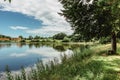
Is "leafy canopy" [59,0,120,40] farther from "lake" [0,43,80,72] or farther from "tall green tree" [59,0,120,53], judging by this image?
"lake" [0,43,80,72]

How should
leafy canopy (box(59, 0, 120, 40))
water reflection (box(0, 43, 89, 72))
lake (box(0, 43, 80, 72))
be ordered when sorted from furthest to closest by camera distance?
1. water reflection (box(0, 43, 89, 72))
2. lake (box(0, 43, 80, 72))
3. leafy canopy (box(59, 0, 120, 40))

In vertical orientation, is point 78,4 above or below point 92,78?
above

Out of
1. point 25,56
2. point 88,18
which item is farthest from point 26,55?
point 88,18

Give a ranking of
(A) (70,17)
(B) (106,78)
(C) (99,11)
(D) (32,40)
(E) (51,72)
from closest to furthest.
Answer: (B) (106,78) < (E) (51,72) < (C) (99,11) < (A) (70,17) < (D) (32,40)

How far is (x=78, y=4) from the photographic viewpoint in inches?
1069

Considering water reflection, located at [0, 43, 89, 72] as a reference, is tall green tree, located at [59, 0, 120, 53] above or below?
above

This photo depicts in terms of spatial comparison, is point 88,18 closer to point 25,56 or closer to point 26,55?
point 25,56

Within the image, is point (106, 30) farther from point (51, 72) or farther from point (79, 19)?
point (51, 72)

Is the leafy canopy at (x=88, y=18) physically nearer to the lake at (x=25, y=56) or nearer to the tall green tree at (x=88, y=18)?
the tall green tree at (x=88, y=18)

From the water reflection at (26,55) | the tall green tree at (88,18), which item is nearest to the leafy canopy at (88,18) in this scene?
the tall green tree at (88,18)

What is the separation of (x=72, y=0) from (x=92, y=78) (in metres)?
17.6

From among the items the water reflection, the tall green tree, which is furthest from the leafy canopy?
the water reflection

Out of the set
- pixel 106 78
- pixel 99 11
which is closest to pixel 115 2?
pixel 106 78

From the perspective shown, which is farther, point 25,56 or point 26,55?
point 26,55
